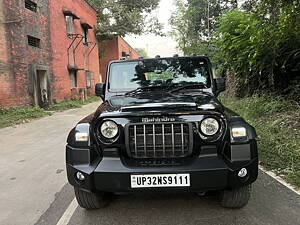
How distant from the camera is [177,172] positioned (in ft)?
9.24

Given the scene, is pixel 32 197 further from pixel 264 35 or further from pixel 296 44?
pixel 296 44

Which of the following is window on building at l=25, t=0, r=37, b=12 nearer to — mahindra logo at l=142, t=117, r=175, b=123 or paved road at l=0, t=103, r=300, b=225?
paved road at l=0, t=103, r=300, b=225

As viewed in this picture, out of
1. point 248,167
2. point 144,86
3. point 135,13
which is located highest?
point 135,13

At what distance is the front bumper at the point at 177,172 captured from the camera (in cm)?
280

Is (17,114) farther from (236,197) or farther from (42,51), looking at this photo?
(236,197)

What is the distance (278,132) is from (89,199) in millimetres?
4472

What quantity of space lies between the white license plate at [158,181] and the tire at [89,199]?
0.65 meters

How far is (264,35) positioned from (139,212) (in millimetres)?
5991

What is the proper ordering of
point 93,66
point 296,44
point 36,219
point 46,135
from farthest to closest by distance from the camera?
point 93,66, point 46,135, point 296,44, point 36,219

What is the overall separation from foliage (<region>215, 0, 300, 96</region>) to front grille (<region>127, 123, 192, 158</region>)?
4883 mm

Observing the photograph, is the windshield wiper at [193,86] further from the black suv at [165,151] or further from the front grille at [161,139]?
the front grille at [161,139]

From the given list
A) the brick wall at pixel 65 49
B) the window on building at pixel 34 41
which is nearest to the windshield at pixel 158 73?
the window on building at pixel 34 41

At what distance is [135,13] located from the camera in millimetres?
27453

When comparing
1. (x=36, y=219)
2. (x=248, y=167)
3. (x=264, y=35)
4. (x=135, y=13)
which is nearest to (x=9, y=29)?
(x=264, y=35)
